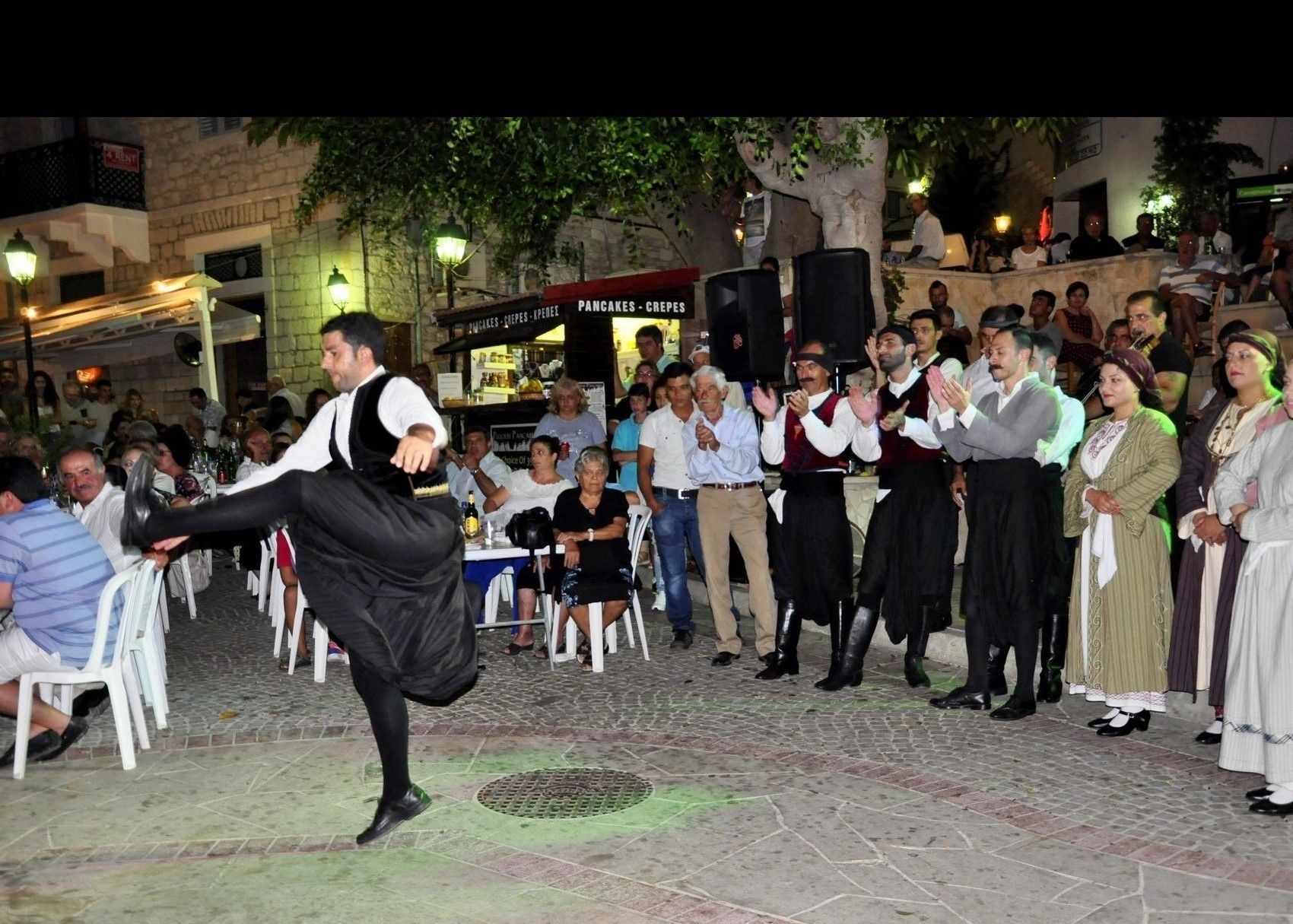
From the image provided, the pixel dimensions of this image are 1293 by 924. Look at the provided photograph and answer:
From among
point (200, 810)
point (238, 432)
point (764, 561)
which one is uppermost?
point (238, 432)

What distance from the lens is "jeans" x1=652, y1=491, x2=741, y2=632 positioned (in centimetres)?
835

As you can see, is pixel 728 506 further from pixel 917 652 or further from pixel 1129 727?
pixel 1129 727

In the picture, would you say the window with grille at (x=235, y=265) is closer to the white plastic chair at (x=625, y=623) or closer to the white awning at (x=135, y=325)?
the white awning at (x=135, y=325)

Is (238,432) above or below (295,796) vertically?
above

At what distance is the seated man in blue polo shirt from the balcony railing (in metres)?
17.6

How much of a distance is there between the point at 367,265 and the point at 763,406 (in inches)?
549

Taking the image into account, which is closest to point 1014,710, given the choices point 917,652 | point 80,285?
point 917,652

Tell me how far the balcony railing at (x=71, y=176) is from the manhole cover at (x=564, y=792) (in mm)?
19560

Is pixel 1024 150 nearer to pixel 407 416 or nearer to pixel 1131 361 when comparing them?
pixel 1131 361

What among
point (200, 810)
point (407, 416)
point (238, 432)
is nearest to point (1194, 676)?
point (407, 416)

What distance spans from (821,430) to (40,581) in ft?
14.0

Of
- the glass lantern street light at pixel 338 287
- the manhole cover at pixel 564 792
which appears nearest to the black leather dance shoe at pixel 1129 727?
the manhole cover at pixel 564 792

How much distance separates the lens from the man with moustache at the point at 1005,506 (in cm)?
598

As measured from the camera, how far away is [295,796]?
5203 millimetres
